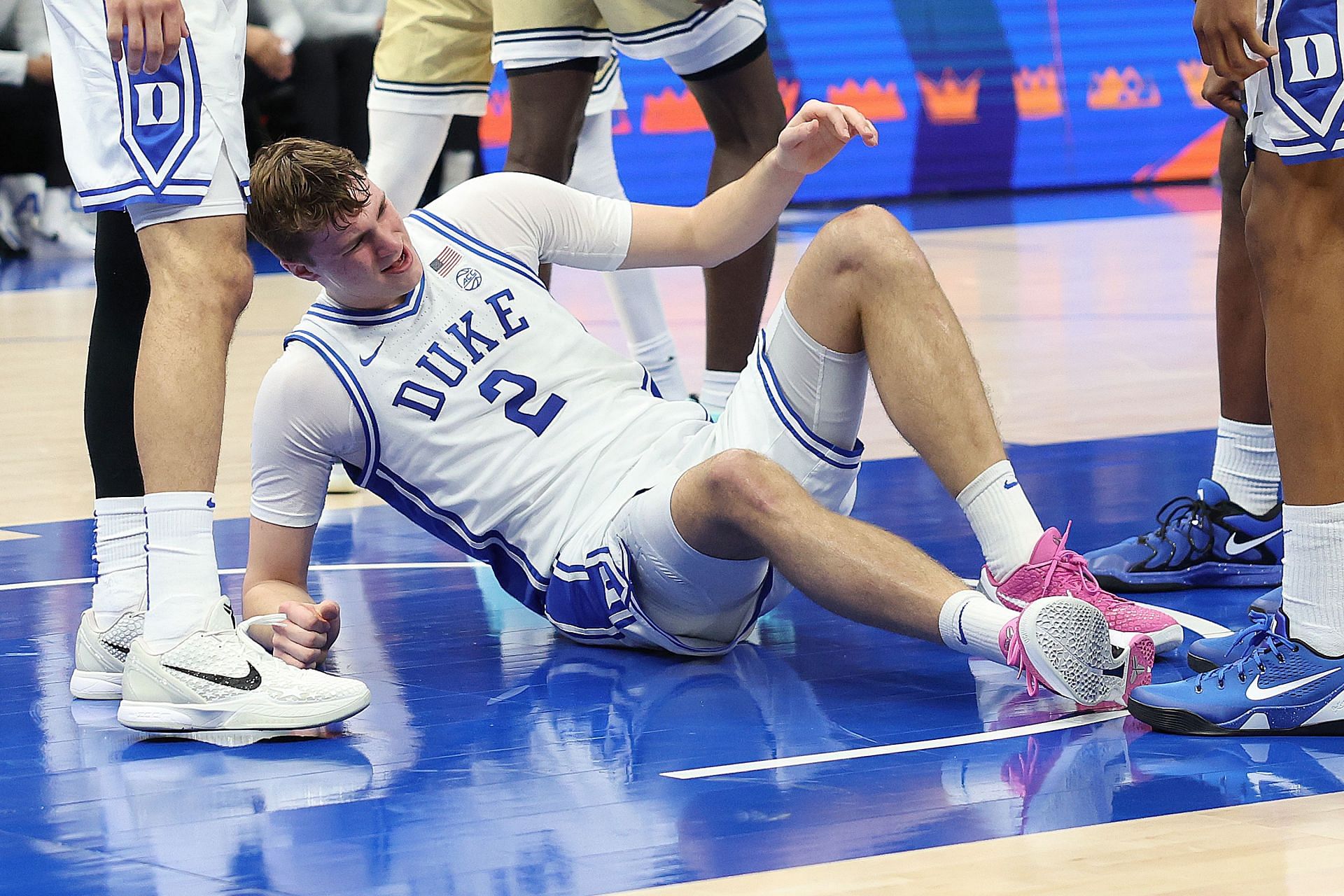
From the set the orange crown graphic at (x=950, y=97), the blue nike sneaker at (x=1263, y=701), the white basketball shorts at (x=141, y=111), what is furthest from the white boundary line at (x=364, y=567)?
the orange crown graphic at (x=950, y=97)

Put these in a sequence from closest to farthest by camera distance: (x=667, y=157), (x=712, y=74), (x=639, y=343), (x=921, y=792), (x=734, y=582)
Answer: (x=921, y=792) < (x=734, y=582) < (x=712, y=74) < (x=639, y=343) < (x=667, y=157)

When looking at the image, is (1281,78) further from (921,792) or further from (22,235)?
(22,235)

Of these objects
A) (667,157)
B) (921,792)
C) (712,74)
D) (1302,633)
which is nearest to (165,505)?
(921,792)

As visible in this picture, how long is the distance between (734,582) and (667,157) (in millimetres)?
10146

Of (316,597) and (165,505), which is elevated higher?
(165,505)

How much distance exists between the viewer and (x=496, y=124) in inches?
481

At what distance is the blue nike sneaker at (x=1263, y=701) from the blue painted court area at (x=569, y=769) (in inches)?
1.1

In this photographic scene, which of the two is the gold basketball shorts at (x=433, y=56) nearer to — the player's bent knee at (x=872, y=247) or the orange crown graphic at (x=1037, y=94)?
the player's bent knee at (x=872, y=247)

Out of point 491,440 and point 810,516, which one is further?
point 491,440

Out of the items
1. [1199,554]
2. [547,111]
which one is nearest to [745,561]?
[1199,554]

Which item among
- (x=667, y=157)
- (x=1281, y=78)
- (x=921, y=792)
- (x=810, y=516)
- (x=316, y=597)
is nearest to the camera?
(x=921, y=792)

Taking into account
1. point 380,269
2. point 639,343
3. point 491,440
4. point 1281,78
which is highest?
point 1281,78

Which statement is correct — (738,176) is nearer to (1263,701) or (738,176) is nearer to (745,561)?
(745,561)

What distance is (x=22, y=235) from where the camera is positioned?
1127cm
